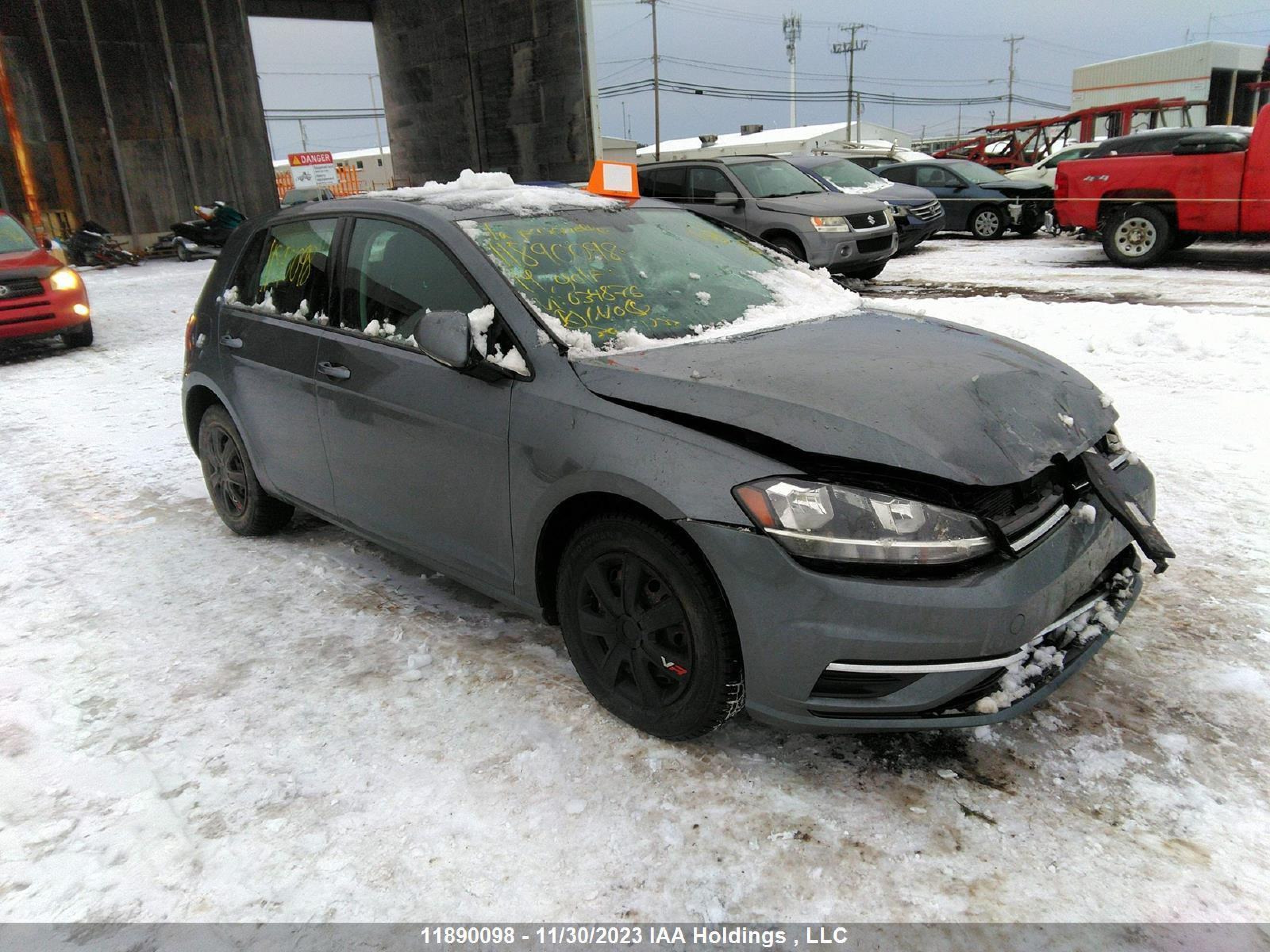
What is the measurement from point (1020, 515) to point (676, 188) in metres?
10.5

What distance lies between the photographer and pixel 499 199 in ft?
11.9

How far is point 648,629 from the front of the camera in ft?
8.61

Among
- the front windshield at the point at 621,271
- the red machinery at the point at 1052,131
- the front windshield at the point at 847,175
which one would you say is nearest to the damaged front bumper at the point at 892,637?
the front windshield at the point at 621,271

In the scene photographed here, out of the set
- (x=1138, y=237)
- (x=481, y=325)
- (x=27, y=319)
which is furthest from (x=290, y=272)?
(x=1138, y=237)

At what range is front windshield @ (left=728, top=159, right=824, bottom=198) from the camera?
1173 centimetres

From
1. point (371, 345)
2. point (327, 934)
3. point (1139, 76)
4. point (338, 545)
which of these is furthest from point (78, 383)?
point (1139, 76)

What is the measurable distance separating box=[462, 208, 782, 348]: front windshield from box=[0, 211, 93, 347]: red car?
8860 millimetres

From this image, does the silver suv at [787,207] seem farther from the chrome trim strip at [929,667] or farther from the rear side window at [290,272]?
the chrome trim strip at [929,667]

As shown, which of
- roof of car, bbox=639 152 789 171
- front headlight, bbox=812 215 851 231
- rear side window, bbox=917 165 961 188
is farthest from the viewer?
rear side window, bbox=917 165 961 188

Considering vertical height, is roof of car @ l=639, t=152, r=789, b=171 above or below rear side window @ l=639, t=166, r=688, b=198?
above

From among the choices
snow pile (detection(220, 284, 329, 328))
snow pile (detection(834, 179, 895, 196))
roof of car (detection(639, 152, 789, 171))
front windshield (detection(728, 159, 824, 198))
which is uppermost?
roof of car (detection(639, 152, 789, 171))

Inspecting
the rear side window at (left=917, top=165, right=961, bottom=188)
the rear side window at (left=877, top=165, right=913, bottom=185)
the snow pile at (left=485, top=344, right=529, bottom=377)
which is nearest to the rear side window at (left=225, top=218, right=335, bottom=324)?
the snow pile at (left=485, top=344, right=529, bottom=377)

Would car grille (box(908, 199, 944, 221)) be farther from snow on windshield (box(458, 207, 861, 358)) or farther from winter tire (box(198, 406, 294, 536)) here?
winter tire (box(198, 406, 294, 536))

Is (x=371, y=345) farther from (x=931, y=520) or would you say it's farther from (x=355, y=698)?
(x=931, y=520)
